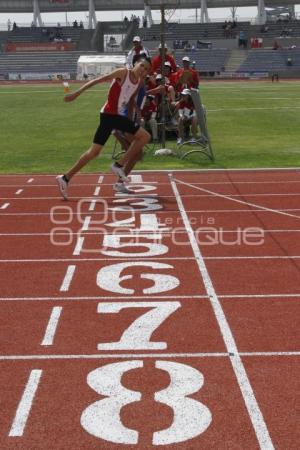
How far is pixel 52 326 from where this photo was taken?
16.7 feet

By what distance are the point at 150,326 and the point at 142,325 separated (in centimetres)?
6

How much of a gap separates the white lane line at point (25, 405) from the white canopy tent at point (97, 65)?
53.8 meters

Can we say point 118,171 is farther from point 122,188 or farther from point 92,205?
point 92,205

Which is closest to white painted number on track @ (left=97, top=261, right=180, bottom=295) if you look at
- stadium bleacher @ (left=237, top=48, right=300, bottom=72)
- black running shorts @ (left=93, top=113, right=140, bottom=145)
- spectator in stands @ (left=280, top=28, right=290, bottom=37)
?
black running shorts @ (left=93, top=113, right=140, bottom=145)

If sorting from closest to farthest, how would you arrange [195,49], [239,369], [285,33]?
[239,369] < [195,49] < [285,33]

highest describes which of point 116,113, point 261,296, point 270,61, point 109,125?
point 116,113

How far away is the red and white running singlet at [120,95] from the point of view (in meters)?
9.69

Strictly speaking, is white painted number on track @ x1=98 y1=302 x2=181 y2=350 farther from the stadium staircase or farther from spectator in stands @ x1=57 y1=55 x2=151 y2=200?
the stadium staircase

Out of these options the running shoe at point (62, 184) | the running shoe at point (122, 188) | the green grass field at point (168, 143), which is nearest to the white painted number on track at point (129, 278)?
the running shoe at point (62, 184)

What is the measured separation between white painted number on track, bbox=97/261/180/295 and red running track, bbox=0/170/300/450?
17 millimetres

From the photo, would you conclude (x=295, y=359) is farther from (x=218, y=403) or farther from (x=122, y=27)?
(x=122, y=27)

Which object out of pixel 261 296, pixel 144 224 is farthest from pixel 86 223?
pixel 261 296

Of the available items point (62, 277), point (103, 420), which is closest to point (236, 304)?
point (62, 277)

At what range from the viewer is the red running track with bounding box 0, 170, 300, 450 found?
12.0 ft
